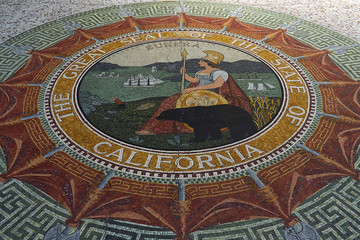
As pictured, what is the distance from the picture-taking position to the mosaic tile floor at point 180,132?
171 inches

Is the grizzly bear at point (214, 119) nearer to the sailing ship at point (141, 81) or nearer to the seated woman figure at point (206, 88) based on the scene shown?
the seated woman figure at point (206, 88)

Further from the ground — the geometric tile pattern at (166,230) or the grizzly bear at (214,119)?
the grizzly bear at (214,119)

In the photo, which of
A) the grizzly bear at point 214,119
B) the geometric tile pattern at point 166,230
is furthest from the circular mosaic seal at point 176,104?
the geometric tile pattern at point 166,230

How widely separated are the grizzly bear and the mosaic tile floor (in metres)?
0.02

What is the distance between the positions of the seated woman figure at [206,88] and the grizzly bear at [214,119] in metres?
0.12

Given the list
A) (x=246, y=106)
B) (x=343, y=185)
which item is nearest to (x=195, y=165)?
(x=246, y=106)

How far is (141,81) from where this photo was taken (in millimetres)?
6680

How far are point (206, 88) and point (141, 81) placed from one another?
1237 mm

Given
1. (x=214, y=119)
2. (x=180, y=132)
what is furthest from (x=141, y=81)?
(x=214, y=119)

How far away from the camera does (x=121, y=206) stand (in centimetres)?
446

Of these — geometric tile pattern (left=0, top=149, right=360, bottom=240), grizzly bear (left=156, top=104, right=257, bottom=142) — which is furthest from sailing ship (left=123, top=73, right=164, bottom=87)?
geometric tile pattern (left=0, top=149, right=360, bottom=240)

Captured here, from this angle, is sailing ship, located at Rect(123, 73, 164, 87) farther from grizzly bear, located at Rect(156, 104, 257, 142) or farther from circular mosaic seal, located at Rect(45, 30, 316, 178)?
grizzly bear, located at Rect(156, 104, 257, 142)

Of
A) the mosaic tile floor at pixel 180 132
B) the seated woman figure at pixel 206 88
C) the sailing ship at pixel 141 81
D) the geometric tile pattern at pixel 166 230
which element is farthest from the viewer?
the sailing ship at pixel 141 81

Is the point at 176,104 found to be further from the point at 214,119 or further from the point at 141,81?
the point at 141,81
